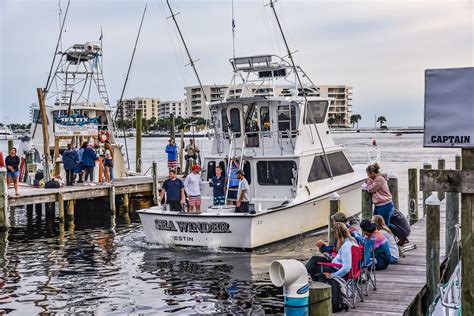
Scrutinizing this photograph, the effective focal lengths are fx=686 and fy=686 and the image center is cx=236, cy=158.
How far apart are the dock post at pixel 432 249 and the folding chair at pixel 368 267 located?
0.85 metres

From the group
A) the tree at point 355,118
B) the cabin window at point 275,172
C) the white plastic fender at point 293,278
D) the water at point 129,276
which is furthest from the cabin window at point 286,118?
the tree at point 355,118

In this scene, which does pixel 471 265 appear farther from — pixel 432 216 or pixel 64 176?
pixel 64 176

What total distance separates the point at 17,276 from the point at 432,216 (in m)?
9.47

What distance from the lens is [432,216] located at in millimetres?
10891

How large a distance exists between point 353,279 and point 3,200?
14.0 m

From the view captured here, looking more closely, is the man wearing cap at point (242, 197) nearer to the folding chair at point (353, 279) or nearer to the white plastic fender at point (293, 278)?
the folding chair at point (353, 279)

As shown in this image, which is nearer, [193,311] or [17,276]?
[193,311]

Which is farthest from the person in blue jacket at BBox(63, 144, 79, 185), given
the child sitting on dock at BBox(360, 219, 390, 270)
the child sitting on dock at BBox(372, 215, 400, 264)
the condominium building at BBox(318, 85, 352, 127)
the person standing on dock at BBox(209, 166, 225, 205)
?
the condominium building at BBox(318, 85, 352, 127)

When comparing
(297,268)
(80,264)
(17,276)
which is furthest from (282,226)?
(297,268)

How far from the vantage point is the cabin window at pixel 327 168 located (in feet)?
63.8

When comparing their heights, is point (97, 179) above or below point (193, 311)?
above

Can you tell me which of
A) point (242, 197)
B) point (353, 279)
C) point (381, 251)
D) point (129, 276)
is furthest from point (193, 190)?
point (353, 279)

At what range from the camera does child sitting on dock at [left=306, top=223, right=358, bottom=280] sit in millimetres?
9336

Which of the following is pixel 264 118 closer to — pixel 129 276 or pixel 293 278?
pixel 129 276
